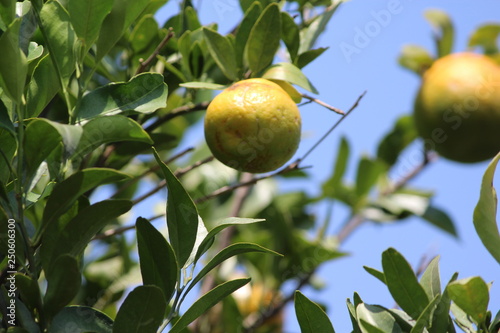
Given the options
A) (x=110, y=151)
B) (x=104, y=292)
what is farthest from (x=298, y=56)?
(x=104, y=292)

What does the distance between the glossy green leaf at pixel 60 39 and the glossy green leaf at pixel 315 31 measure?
1.58 ft

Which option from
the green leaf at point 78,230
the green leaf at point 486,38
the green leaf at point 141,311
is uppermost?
the green leaf at point 78,230

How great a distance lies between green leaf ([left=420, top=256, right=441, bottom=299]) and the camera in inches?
35.0

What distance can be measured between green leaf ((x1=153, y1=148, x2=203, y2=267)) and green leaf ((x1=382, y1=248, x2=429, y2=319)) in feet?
0.79

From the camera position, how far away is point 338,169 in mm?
2088

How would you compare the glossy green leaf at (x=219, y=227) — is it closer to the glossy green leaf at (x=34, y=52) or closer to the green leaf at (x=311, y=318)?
the green leaf at (x=311, y=318)

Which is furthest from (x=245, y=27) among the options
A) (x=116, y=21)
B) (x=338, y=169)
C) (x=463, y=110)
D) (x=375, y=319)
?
(x=338, y=169)

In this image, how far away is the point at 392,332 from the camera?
847mm

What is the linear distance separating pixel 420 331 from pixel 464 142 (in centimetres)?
99

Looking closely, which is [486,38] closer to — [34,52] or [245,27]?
[245,27]

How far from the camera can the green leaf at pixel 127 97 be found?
2.88 feet

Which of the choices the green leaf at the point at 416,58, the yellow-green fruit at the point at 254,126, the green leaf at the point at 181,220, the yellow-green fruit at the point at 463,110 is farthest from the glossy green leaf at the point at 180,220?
the green leaf at the point at 416,58

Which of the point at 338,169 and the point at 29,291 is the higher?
the point at 29,291

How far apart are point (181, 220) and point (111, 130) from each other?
15 centimetres
